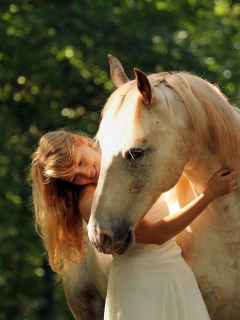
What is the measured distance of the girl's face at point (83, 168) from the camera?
334 centimetres

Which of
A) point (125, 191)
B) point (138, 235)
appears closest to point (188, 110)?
point (125, 191)

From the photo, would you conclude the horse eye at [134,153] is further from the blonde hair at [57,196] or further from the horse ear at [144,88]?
the blonde hair at [57,196]

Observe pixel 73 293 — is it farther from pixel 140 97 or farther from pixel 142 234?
pixel 140 97

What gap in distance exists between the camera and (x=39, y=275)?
34.1 feet

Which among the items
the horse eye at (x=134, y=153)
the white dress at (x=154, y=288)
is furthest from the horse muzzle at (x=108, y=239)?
the white dress at (x=154, y=288)

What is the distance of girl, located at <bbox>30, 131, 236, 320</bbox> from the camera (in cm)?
312

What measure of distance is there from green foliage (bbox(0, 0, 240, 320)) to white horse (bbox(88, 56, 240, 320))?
576cm

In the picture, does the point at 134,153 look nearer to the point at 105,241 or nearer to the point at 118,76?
the point at 105,241

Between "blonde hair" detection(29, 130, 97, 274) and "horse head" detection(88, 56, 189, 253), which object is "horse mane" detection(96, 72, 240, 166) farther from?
"blonde hair" detection(29, 130, 97, 274)

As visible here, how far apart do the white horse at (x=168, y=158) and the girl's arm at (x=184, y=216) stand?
56mm

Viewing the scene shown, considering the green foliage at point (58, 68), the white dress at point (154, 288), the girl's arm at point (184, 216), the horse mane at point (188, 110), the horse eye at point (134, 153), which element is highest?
the horse mane at point (188, 110)

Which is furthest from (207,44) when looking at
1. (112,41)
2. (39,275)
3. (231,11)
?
(39,275)

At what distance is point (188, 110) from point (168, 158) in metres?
0.24

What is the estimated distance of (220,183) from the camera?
10.0ft
